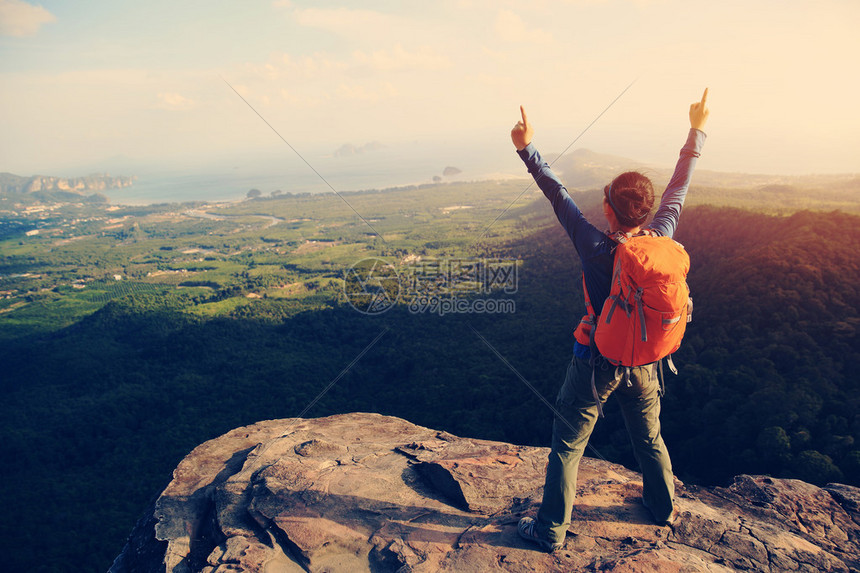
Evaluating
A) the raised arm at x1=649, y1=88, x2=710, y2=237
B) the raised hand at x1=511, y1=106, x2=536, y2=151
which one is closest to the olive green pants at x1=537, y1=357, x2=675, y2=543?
the raised arm at x1=649, y1=88, x2=710, y2=237

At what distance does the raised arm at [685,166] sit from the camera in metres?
4.20

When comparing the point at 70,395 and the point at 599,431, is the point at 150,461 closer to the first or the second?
the point at 70,395

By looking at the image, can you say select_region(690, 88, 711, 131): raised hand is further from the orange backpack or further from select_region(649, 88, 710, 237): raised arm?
the orange backpack

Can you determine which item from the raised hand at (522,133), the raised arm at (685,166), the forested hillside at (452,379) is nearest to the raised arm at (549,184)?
the raised hand at (522,133)

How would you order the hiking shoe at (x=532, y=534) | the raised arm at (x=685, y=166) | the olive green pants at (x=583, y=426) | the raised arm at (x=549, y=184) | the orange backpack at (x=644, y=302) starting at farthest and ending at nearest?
the hiking shoe at (x=532, y=534) → the raised arm at (x=685, y=166) → the olive green pants at (x=583, y=426) → the raised arm at (x=549, y=184) → the orange backpack at (x=644, y=302)

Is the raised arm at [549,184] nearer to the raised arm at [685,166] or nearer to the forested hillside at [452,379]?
the raised arm at [685,166]

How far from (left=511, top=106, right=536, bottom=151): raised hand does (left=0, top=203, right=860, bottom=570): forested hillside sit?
9804 millimetres

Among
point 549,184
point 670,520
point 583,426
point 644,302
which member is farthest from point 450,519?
point 549,184

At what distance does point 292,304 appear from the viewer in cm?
5084

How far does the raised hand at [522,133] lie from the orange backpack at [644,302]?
1242mm

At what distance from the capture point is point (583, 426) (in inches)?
168

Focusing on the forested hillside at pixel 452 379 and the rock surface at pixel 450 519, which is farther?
the forested hillside at pixel 452 379

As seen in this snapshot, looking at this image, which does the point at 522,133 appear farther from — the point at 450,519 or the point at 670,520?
the point at 450,519

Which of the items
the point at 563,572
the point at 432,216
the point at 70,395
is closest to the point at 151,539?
the point at 563,572
